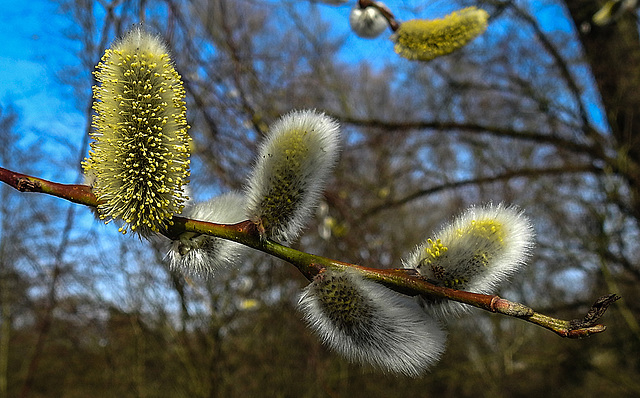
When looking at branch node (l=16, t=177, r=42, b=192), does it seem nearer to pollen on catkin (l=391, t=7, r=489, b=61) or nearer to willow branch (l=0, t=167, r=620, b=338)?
willow branch (l=0, t=167, r=620, b=338)

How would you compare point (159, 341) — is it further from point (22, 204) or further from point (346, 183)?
point (22, 204)

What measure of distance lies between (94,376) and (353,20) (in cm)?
634

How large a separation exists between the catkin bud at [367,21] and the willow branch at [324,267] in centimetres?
107

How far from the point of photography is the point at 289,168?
2.47ft

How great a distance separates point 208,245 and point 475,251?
429mm

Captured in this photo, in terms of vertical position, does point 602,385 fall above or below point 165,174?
below

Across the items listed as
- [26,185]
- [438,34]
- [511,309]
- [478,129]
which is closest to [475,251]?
[511,309]

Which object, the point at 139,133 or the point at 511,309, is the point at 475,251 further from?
the point at 139,133

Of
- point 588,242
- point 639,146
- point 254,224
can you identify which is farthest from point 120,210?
point 588,242

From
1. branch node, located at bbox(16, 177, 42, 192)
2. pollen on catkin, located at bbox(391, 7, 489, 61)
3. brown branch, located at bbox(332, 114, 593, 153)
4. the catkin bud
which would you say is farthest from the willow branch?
brown branch, located at bbox(332, 114, 593, 153)

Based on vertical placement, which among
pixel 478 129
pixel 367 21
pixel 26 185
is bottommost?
pixel 26 185

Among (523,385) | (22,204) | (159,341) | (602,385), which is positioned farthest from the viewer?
(523,385)

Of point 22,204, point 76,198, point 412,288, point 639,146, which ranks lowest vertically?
point 412,288

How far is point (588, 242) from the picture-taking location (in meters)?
4.55
